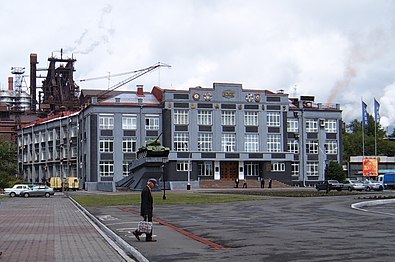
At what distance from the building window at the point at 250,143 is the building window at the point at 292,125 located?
25.6 feet

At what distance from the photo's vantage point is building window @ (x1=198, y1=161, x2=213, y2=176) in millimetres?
93531

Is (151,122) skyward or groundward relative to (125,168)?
skyward

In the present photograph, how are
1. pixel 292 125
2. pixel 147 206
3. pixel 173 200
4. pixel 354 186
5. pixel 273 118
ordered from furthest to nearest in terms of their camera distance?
pixel 292 125 < pixel 273 118 < pixel 354 186 < pixel 173 200 < pixel 147 206

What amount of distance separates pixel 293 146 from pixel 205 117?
17228 millimetres

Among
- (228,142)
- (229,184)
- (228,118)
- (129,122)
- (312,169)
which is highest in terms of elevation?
(228,118)

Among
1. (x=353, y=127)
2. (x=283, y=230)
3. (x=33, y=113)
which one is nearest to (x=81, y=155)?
(x=33, y=113)

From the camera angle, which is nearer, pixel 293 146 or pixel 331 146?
pixel 293 146

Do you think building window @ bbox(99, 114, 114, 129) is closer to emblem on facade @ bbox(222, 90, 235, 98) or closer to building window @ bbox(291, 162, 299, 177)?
emblem on facade @ bbox(222, 90, 235, 98)

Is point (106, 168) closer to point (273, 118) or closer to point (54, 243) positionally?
point (273, 118)

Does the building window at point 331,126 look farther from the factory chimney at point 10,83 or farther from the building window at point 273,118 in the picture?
the factory chimney at point 10,83

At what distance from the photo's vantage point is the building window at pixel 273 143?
9688 centimetres

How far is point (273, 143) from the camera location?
9725 cm

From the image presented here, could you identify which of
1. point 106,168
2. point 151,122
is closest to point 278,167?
point 151,122

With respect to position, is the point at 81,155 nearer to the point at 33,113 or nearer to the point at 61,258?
the point at 33,113
